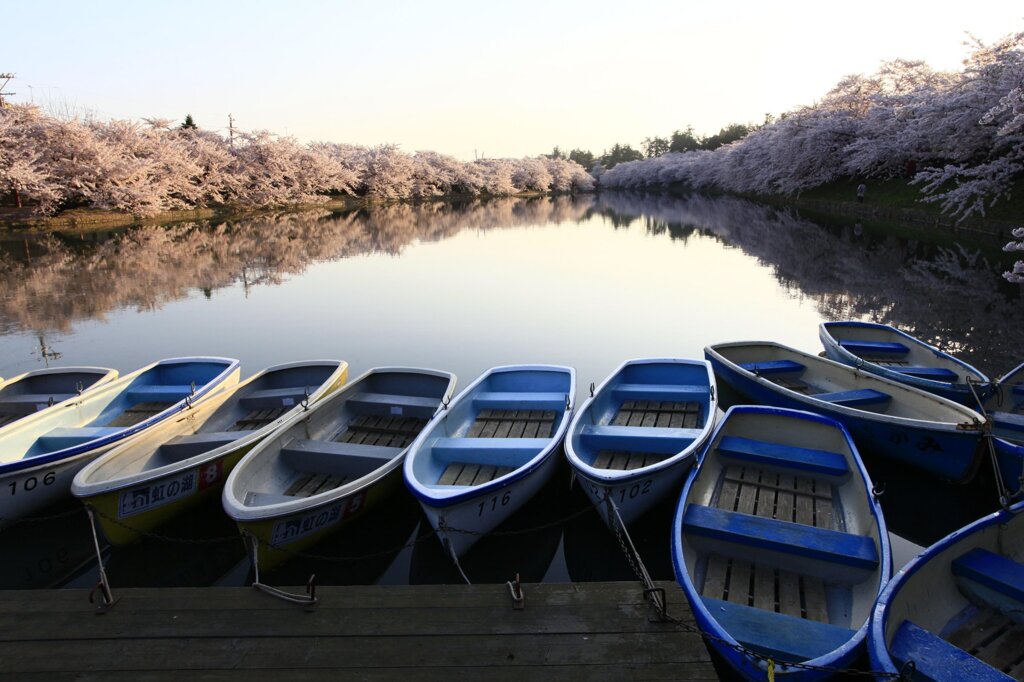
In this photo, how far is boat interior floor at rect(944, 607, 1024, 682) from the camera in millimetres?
4102

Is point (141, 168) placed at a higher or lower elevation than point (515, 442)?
higher

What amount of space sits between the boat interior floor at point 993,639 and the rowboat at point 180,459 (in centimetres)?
665

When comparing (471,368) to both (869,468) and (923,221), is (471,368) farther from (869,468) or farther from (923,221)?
(923,221)

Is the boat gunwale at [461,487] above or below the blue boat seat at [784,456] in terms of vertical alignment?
above

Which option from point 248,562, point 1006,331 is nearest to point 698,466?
point 248,562

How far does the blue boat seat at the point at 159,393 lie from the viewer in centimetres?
887

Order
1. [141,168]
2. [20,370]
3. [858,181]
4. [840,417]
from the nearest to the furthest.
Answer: [840,417] < [20,370] < [141,168] < [858,181]

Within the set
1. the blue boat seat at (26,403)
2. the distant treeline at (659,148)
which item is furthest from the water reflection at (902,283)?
the distant treeline at (659,148)

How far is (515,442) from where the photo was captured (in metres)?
6.93

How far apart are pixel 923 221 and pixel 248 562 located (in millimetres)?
34315

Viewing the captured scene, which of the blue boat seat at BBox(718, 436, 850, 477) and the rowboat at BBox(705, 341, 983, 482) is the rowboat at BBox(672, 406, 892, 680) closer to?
the blue boat seat at BBox(718, 436, 850, 477)

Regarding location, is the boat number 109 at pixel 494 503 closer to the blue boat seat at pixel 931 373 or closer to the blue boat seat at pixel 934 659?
the blue boat seat at pixel 934 659

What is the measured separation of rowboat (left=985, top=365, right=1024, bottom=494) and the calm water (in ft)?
1.95

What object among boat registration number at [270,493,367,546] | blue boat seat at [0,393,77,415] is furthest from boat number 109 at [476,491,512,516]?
blue boat seat at [0,393,77,415]
